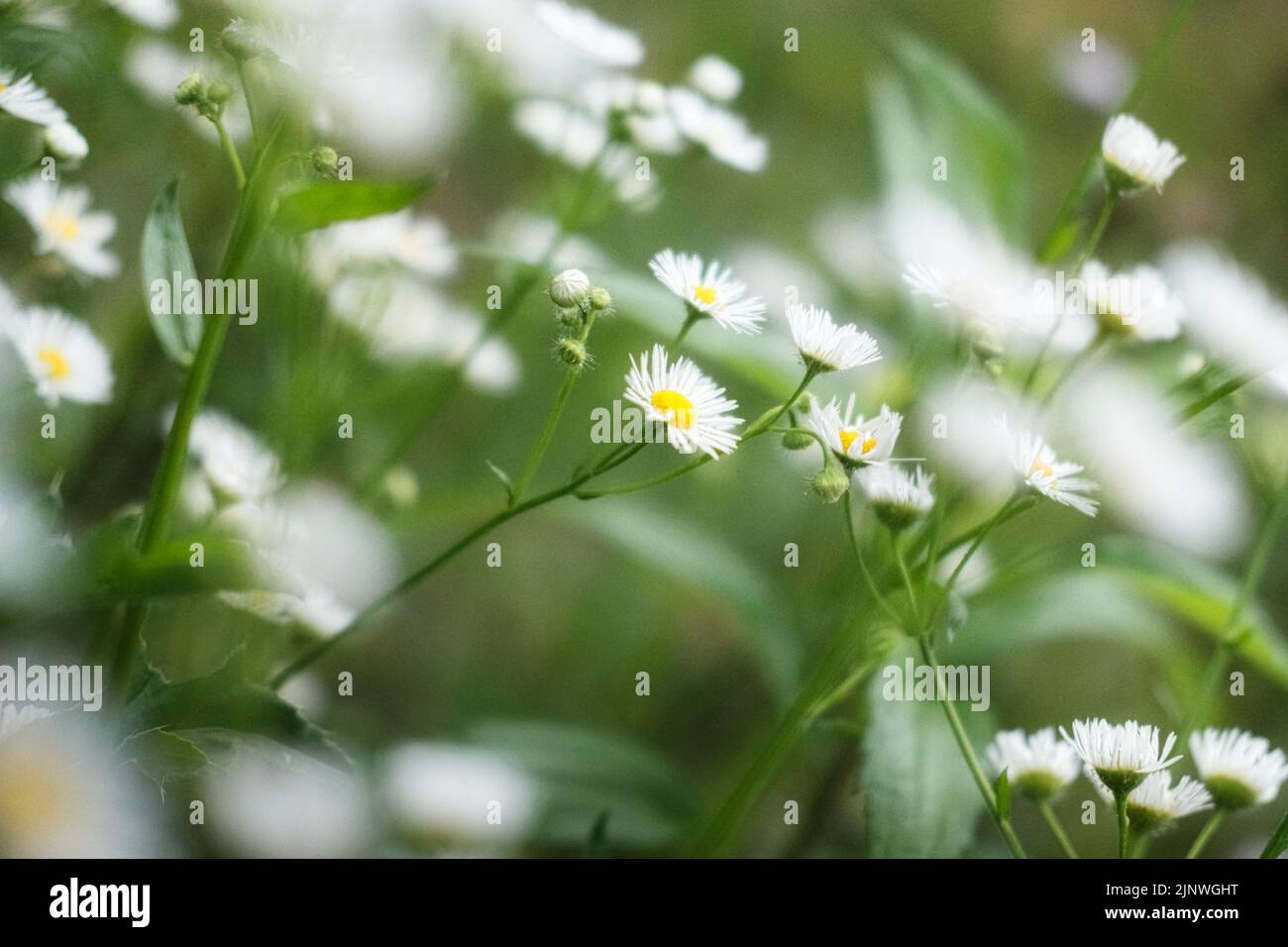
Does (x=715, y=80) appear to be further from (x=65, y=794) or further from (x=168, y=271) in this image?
(x=65, y=794)

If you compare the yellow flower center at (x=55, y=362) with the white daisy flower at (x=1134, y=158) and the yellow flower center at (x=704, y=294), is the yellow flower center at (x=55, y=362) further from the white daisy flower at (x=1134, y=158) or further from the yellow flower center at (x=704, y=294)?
the white daisy flower at (x=1134, y=158)

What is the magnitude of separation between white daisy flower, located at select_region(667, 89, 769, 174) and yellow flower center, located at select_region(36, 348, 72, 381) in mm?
277

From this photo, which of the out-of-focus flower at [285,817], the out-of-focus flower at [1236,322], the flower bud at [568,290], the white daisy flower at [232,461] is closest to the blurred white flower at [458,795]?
the out-of-focus flower at [285,817]

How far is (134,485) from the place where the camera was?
0.64 meters

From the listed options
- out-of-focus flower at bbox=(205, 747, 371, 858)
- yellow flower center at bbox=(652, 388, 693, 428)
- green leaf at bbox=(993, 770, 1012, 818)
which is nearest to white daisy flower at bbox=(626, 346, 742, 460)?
yellow flower center at bbox=(652, 388, 693, 428)

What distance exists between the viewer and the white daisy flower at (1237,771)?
16.0 inches

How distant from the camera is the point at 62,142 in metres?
0.42

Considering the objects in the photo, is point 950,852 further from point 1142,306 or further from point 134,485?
point 134,485

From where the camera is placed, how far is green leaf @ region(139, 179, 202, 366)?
400mm

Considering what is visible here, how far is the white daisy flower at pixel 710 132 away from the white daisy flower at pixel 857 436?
A: 0.19 meters

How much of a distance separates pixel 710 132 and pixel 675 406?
209 millimetres

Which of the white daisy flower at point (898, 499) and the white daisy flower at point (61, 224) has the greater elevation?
the white daisy flower at point (61, 224)

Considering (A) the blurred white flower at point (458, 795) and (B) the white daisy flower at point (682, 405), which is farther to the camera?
(A) the blurred white flower at point (458, 795)
